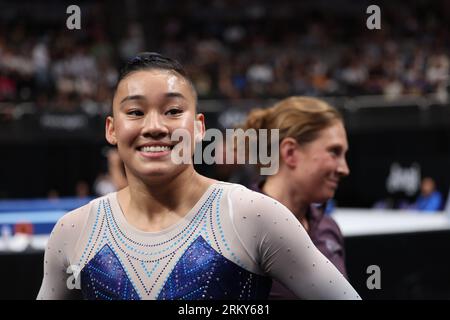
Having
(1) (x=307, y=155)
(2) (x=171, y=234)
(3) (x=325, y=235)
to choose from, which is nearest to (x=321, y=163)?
(1) (x=307, y=155)

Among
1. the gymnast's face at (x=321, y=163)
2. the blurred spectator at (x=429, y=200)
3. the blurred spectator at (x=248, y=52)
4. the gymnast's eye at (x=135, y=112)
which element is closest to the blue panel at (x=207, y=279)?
the gymnast's eye at (x=135, y=112)

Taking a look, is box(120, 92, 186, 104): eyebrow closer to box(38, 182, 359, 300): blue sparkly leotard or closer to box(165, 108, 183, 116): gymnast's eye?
box(165, 108, 183, 116): gymnast's eye

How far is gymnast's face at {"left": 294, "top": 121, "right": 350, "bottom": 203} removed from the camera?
2717 millimetres

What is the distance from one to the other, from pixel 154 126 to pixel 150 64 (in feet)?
0.55

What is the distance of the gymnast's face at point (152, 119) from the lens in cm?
174

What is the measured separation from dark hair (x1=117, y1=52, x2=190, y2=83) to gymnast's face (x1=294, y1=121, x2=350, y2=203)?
973 mm

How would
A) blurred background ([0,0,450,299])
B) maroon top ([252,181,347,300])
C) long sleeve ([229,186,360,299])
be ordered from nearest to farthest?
long sleeve ([229,186,360,299]) → maroon top ([252,181,347,300]) → blurred background ([0,0,450,299])

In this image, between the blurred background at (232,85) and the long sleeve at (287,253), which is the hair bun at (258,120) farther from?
the blurred background at (232,85)

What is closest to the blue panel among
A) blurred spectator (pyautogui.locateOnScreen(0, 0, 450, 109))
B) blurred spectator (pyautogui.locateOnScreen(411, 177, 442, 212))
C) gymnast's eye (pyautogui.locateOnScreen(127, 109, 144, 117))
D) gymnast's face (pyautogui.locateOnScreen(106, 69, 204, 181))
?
gymnast's face (pyautogui.locateOnScreen(106, 69, 204, 181))

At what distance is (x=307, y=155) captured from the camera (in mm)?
2723

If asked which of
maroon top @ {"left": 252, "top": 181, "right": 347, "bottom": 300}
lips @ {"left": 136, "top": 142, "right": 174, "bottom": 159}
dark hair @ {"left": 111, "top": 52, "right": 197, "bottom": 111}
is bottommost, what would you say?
maroon top @ {"left": 252, "top": 181, "right": 347, "bottom": 300}

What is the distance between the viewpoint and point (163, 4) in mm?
17094
